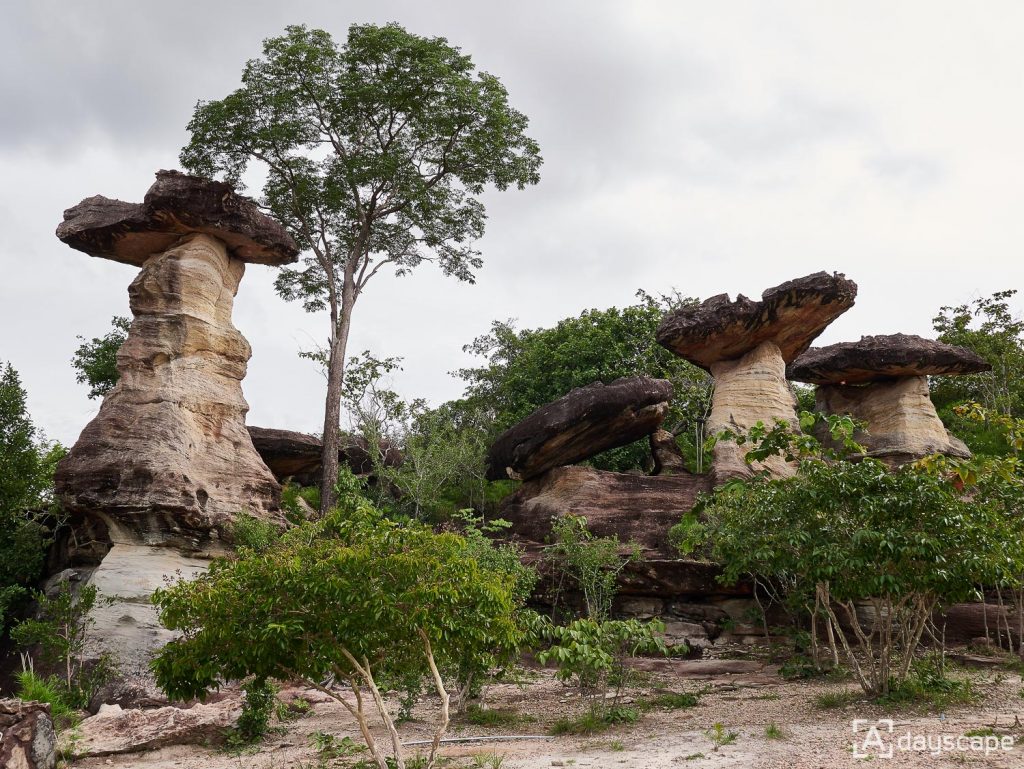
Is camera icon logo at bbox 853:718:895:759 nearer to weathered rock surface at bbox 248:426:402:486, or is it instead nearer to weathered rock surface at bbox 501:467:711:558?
weathered rock surface at bbox 501:467:711:558

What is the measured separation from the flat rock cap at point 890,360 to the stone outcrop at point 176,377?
15.1 m

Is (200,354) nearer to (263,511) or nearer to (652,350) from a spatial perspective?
(263,511)

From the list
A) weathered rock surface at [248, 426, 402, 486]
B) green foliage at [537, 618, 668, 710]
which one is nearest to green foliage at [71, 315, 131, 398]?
weathered rock surface at [248, 426, 402, 486]

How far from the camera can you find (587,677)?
11961 millimetres

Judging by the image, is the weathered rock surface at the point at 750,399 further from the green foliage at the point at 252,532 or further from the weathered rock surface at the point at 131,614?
the weathered rock surface at the point at 131,614

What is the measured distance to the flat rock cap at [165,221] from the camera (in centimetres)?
1791

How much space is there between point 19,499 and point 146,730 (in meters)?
8.68

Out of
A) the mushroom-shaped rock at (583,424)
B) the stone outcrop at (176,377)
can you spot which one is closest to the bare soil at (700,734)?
the stone outcrop at (176,377)

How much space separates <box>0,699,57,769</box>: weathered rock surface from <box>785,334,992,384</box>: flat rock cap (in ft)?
65.6

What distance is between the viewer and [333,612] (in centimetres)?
674

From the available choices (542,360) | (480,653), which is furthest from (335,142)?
(480,653)

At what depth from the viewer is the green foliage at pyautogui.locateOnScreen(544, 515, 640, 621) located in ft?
49.8

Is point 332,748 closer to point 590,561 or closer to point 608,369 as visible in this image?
point 590,561

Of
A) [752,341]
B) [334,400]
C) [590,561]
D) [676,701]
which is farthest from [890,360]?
[334,400]
